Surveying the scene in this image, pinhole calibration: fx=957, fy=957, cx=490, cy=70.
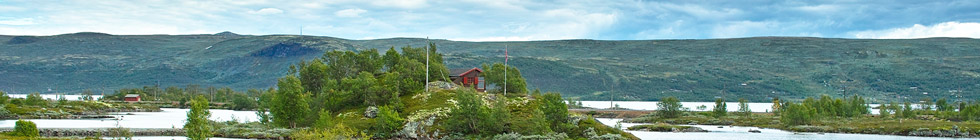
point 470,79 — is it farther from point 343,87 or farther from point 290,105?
point 290,105

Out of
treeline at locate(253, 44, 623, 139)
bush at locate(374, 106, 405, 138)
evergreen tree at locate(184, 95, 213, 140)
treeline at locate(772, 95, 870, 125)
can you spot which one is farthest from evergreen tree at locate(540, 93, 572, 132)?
treeline at locate(772, 95, 870, 125)

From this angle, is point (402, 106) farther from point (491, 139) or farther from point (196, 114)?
point (196, 114)

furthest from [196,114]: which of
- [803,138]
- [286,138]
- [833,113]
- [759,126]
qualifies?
[833,113]

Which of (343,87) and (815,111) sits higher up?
(343,87)

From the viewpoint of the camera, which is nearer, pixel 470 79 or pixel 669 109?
pixel 470 79

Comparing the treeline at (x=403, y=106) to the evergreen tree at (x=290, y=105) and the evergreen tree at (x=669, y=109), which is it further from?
the evergreen tree at (x=669, y=109)

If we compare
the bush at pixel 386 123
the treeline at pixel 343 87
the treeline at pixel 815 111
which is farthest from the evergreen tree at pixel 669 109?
the bush at pixel 386 123

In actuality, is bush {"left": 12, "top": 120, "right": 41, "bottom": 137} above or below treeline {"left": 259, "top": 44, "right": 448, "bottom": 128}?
below

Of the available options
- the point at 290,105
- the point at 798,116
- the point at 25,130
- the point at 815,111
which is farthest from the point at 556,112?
the point at 815,111

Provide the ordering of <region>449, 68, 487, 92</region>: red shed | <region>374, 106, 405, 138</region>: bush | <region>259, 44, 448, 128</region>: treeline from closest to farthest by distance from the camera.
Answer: <region>374, 106, 405, 138</region>: bush < <region>259, 44, 448, 128</region>: treeline < <region>449, 68, 487, 92</region>: red shed

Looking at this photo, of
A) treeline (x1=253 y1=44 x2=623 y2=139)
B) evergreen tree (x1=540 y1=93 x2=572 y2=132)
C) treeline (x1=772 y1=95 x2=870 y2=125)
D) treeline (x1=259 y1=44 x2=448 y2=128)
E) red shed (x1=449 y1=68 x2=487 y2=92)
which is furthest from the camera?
treeline (x1=772 y1=95 x2=870 y2=125)

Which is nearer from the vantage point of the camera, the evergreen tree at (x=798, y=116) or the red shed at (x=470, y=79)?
the red shed at (x=470, y=79)

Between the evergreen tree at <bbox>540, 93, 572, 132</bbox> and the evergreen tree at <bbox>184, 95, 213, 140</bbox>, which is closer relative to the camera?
the evergreen tree at <bbox>184, 95, 213, 140</bbox>

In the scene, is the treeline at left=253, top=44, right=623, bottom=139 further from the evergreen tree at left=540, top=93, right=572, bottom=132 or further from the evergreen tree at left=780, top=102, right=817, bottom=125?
the evergreen tree at left=780, top=102, right=817, bottom=125
